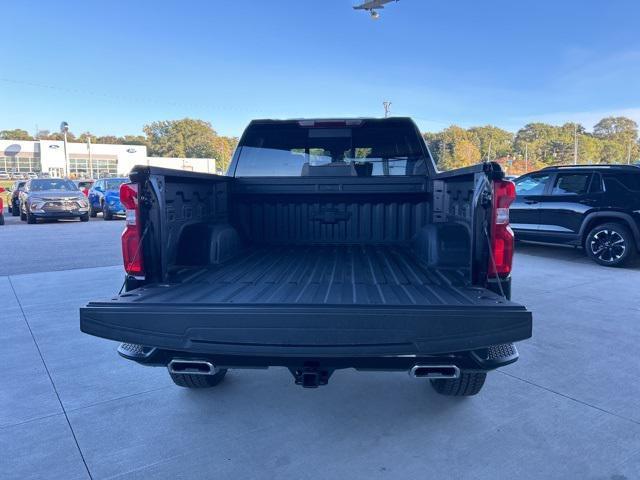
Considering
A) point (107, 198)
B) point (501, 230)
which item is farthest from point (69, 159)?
point (501, 230)

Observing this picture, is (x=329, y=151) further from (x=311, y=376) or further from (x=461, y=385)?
(x=311, y=376)

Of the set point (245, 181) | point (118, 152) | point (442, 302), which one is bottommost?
point (442, 302)

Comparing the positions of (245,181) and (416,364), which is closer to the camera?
(416,364)

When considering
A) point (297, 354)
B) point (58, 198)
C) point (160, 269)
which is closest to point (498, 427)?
point (297, 354)

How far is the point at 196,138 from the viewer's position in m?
95.6

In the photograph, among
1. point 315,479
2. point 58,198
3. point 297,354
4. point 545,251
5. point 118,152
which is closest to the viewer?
point 297,354

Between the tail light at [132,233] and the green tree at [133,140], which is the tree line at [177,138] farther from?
the tail light at [132,233]

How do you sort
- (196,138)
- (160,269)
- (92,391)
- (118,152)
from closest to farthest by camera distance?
(160,269), (92,391), (118,152), (196,138)

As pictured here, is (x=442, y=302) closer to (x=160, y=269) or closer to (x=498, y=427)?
(x=498, y=427)

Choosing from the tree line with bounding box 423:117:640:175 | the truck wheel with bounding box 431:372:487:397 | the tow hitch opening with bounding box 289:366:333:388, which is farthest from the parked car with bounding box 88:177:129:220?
the tree line with bounding box 423:117:640:175

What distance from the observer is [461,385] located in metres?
2.96

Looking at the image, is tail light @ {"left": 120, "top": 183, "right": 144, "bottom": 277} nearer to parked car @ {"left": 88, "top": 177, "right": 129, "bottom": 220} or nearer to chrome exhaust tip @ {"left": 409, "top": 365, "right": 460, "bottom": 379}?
chrome exhaust tip @ {"left": 409, "top": 365, "right": 460, "bottom": 379}

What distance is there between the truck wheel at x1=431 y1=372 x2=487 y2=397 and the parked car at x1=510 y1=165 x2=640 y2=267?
656cm

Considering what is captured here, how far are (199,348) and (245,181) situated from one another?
2287 millimetres
